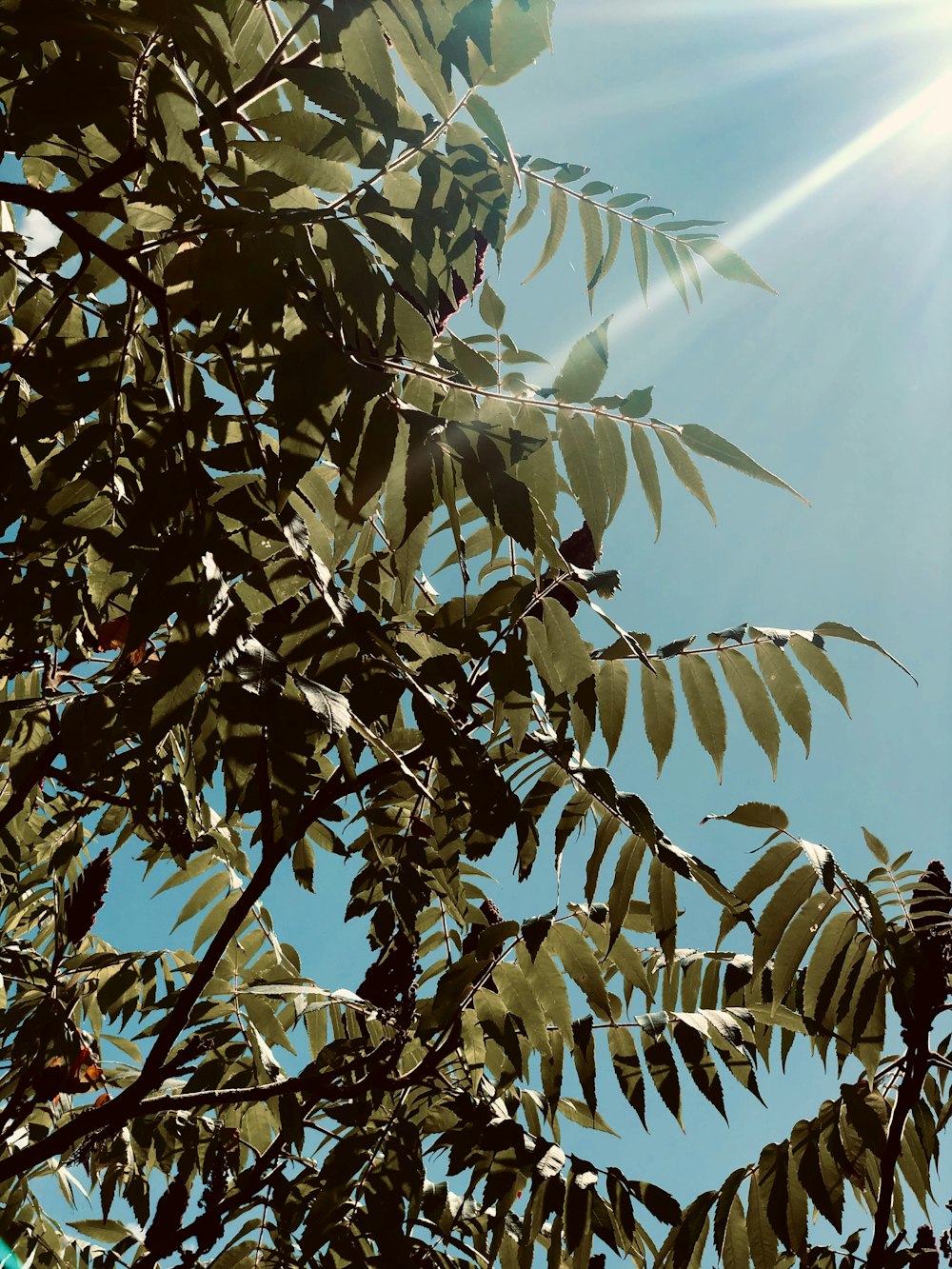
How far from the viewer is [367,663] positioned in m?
1.60

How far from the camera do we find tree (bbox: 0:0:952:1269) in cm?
137

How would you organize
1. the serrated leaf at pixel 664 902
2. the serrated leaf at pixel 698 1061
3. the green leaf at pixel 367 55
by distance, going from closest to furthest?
the green leaf at pixel 367 55 < the serrated leaf at pixel 664 902 < the serrated leaf at pixel 698 1061

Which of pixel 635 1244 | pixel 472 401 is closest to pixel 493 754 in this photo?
pixel 472 401

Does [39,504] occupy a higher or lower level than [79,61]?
lower

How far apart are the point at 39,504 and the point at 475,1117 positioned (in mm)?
1547

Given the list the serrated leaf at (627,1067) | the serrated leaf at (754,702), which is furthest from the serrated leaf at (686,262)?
the serrated leaf at (627,1067)

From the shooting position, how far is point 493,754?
6.88 ft

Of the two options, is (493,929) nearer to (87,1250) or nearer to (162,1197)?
(162,1197)

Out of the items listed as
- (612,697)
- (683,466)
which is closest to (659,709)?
(612,697)

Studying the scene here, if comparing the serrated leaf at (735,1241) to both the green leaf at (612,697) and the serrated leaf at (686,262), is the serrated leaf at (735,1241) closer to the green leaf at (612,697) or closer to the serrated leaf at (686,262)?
the green leaf at (612,697)

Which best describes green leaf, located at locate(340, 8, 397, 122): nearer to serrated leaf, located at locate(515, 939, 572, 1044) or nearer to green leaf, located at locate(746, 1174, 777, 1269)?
serrated leaf, located at locate(515, 939, 572, 1044)

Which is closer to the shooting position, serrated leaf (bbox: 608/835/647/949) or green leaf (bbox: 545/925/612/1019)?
serrated leaf (bbox: 608/835/647/949)

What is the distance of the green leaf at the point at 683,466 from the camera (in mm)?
1796

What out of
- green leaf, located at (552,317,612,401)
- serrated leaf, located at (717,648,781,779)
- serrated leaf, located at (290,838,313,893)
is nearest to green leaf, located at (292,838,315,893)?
serrated leaf, located at (290,838,313,893)
